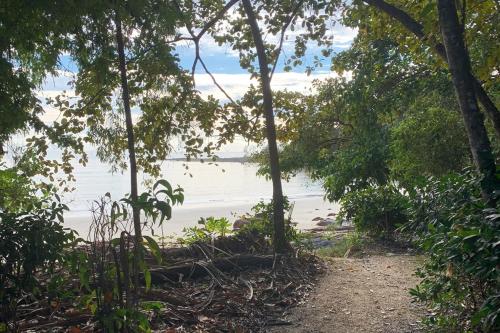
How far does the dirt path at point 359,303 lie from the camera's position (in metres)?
6.39

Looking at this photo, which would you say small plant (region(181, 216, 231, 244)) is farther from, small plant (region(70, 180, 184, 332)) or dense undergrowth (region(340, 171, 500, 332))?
small plant (region(70, 180, 184, 332))

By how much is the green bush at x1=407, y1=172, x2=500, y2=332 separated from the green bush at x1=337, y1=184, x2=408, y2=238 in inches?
304

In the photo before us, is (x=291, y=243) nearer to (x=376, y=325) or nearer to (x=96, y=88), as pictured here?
(x=376, y=325)

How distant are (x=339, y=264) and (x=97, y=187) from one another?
30875mm

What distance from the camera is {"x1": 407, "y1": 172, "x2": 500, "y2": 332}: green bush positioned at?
142 inches

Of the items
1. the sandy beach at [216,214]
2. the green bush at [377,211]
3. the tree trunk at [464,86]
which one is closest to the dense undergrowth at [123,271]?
the tree trunk at [464,86]

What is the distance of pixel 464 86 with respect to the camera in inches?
188

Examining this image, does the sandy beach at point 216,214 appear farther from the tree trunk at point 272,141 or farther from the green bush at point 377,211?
the tree trunk at point 272,141

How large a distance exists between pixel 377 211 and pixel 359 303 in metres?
6.26

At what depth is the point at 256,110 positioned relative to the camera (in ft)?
32.2

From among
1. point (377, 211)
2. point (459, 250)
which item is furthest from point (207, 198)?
point (459, 250)

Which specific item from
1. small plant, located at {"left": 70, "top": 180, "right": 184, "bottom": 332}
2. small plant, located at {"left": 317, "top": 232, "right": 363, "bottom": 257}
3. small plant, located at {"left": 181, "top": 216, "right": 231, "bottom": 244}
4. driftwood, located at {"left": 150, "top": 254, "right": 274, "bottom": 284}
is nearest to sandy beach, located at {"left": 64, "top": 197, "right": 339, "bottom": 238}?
small plant, located at {"left": 317, "top": 232, "right": 363, "bottom": 257}

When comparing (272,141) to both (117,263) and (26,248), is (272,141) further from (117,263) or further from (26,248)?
(26,248)

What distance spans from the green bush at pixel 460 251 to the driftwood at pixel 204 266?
11.3 ft
